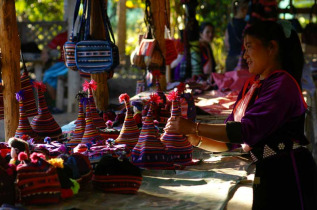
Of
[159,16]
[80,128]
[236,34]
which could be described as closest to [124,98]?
[80,128]

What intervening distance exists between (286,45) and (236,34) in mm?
6627

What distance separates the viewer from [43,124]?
330 centimetres

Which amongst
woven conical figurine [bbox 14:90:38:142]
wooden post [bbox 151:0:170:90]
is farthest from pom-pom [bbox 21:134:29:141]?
wooden post [bbox 151:0:170:90]

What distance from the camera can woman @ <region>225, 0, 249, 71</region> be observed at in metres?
9.05

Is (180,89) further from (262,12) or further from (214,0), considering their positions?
(214,0)

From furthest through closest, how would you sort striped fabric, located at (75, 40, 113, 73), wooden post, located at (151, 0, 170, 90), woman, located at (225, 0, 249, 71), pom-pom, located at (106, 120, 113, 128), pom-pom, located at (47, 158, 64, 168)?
woman, located at (225, 0, 249, 71) → wooden post, located at (151, 0, 170, 90) → striped fabric, located at (75, 40, 113, 73) → pom-pom, located at (106, 120, 113, 128) → pom-pom, located at (47, 158, 64, 168)

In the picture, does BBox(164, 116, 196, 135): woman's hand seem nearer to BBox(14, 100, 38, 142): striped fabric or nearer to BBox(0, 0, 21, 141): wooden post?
BBox(14, 100, 38, 142): striped fabric

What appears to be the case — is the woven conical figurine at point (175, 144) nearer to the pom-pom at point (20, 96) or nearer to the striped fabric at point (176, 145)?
the striped fabric at point (176, 145)

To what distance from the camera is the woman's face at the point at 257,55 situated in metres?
2.56

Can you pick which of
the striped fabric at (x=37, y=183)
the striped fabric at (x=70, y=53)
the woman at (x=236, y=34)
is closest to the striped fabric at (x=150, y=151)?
the striped fabric at (x=37, y=183)

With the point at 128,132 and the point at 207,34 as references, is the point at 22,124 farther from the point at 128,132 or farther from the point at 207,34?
the point at 207,34

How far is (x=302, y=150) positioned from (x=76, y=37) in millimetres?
2381

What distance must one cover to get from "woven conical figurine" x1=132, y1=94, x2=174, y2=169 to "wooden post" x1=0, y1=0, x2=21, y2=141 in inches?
36.8

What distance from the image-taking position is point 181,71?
8.87 m
